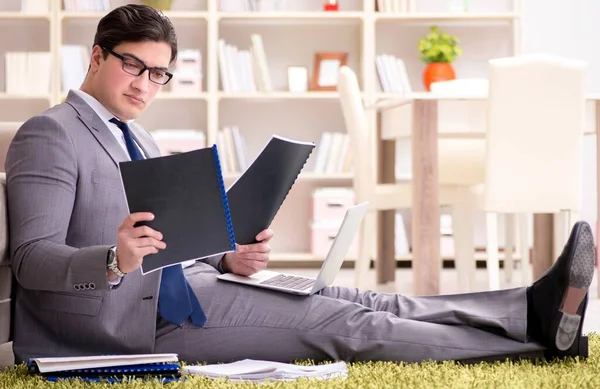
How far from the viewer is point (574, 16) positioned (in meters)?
5.04

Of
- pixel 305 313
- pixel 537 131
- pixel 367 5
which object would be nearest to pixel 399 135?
pixel 537 131

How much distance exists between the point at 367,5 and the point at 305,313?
131 inches

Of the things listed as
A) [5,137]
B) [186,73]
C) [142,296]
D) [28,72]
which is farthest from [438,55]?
[142,296]

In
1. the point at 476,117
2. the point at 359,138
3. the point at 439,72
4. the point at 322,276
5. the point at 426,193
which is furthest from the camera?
the point at 439,72

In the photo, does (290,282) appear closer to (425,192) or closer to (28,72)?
(425,192)

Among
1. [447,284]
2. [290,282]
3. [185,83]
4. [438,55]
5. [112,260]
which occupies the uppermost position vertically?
[438,55]

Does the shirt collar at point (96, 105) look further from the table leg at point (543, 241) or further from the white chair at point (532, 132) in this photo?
the table leg at point (543, 241)

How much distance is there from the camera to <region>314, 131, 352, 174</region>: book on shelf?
15.7 ft

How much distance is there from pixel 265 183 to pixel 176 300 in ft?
0.89

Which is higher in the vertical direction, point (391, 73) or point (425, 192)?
point (391, 73)

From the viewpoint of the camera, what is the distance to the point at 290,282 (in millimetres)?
1812

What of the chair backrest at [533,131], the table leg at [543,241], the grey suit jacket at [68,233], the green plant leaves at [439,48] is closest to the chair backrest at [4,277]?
the grey suit jacket at [68,233]

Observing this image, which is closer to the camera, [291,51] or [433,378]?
[433,378]

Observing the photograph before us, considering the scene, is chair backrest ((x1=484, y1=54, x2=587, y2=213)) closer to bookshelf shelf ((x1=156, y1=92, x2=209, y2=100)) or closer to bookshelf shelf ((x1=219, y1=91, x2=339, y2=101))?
bookshelf shelf ((x1=219, y1=91, x2=339, y2=101))
